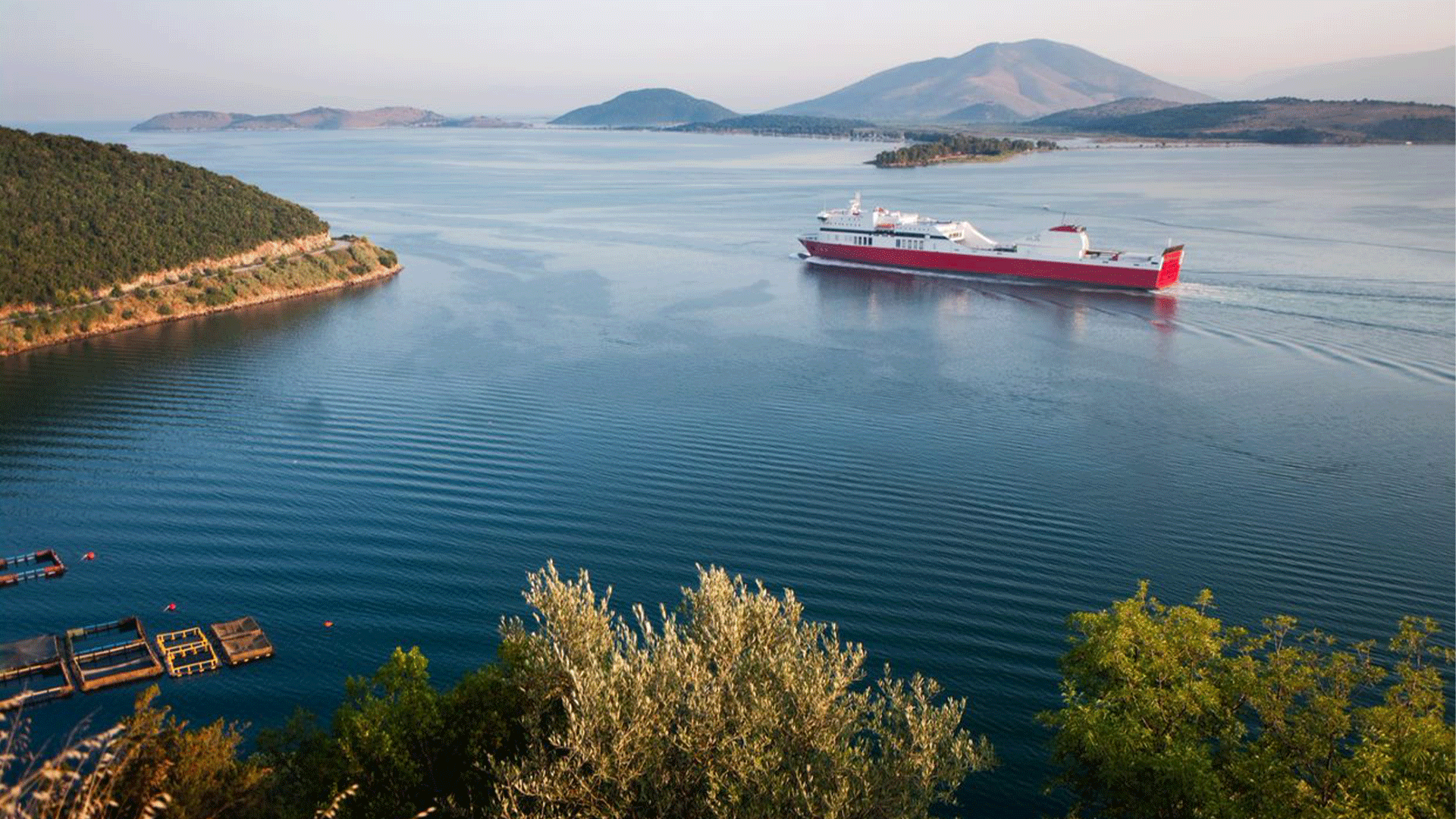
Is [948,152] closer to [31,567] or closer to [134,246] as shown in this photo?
[134,246]

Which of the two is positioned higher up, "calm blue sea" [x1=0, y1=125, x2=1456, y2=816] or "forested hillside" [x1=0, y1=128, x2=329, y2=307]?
"forested hillside" [x1=0, y1=128, x2=329, y2=307]

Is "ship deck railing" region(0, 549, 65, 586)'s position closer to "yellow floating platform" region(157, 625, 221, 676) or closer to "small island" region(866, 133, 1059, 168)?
"yellow floating platform" region(157, 625, 221, 676)

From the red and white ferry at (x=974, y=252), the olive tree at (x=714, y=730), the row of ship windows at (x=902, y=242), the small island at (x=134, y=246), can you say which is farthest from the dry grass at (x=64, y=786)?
the row of ship windows at (x=902, y=242)

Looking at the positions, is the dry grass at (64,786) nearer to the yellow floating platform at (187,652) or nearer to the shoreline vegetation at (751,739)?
the shoreline vegetation at (751,739)

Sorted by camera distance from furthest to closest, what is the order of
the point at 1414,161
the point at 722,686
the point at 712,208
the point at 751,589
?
the point at 1414,161
the point at 712,208
the point at 751,589
the point at 722,686

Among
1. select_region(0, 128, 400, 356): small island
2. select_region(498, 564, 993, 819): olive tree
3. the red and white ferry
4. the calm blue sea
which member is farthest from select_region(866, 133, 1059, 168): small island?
select_region(498, 564, 993, 819): olive tree

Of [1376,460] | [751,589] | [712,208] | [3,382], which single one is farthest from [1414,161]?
[3,382]

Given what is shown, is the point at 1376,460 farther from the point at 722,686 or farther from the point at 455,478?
the point at 455,478
